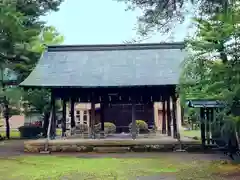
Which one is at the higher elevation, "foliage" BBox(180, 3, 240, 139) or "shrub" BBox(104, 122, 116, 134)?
"foliage" BBox(180, 3, 240, 139)

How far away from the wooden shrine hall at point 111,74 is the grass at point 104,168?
3.77 meters

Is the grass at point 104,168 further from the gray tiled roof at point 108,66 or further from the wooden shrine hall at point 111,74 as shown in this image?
the gray tiled roof at point 108,66

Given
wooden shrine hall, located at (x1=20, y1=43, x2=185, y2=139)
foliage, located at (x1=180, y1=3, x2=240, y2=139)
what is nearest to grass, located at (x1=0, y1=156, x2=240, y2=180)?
foliage, located at (x1=180, y1=3, x2=240, y2=139)

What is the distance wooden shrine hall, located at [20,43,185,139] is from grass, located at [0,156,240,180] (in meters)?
3.77

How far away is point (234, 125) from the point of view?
30.5 ft

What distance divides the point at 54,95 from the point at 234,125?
9.55 meters

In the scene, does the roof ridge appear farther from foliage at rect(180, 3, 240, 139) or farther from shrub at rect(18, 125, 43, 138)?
shrub at rect(18, 125, 43, 138)

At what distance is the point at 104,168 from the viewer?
10.8 metres

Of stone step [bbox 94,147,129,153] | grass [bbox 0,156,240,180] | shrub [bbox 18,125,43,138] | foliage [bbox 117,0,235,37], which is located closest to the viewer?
foliage [bbox 117,0,235,37]

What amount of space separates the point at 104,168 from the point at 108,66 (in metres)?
7.75

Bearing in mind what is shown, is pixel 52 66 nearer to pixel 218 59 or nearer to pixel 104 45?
pixel 104 45

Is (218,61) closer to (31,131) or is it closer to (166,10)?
(166,10)

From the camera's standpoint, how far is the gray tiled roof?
15844 millimetres

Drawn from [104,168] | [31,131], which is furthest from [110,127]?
[104,168]
